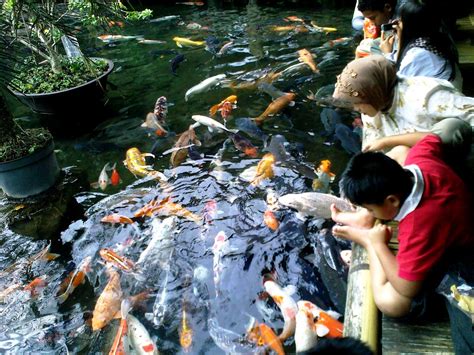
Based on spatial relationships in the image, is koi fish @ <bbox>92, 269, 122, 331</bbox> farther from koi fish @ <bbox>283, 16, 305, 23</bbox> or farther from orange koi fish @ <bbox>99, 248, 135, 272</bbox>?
koi fish @ <bbox>283, 16, 305, 23</bbox>

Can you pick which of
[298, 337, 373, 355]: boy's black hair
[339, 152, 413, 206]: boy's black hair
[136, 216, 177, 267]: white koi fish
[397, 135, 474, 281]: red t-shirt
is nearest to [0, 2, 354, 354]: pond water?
[136, 216, 177, 267]: white koi fish

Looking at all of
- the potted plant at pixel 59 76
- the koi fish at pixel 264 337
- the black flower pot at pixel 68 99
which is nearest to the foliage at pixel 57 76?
the potted plant at pixel 59 76

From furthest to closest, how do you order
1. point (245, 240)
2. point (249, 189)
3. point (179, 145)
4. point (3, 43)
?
1. point (179, 145)
2. point (249, 189)
3. point (3, 43)
4. point (245, 240)

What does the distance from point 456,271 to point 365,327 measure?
505 mm

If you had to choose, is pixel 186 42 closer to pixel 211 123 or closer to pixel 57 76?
pixel 57 76

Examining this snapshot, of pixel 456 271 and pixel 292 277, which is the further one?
pixel 292 277

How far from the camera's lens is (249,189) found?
181 inches

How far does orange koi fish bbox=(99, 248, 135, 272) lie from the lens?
147 inches

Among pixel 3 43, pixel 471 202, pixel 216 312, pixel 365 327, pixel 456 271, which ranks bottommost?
pixel 216 312

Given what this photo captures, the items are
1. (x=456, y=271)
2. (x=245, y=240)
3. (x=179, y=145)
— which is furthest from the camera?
(x=179, y=145)

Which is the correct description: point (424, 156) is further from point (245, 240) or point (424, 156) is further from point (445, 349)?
point (245, 240)

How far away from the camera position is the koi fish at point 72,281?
11.9 ft

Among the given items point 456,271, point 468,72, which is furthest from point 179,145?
point 456,271

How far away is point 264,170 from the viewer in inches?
188
